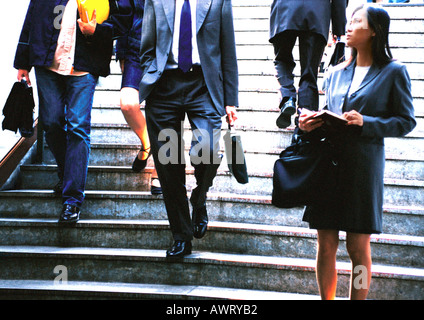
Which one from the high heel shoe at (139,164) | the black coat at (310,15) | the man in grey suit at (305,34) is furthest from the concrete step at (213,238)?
the black coat at (310,15)

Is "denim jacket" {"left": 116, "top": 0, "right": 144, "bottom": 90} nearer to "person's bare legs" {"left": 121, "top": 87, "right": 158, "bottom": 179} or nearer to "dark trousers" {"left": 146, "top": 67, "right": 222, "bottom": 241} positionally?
"person's bare legs" {"left": 121, "top": 87, "right": 158, "bottom": 179}

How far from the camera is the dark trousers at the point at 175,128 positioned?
3062 mm

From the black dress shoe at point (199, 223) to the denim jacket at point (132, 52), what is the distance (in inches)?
44.9

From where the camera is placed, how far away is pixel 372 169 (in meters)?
2.36

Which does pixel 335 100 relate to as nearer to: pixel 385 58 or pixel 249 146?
pixel 385 58

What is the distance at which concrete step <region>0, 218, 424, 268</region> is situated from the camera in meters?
3.10

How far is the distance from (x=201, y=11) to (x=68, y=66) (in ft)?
3.77

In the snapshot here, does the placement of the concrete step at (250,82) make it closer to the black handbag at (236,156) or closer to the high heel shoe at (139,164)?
the high heel shoe at (139,164)

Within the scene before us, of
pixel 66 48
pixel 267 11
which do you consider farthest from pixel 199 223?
pixel 267 11

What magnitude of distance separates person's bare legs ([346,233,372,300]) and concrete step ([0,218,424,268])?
753 mm

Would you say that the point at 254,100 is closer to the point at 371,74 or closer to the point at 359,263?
the point at 371,74

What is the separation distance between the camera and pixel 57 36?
367cm

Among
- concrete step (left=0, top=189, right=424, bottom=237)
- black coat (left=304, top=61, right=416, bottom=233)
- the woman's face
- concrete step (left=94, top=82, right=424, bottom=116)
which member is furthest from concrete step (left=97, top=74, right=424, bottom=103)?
black coat (left=304, top=61, right=416, bottom=233)

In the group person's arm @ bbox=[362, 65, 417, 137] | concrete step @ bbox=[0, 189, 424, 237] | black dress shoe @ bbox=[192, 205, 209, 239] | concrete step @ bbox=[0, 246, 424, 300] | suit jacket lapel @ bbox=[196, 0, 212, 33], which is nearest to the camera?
person's arm @ bbox=[362, 65, 417, 137]
